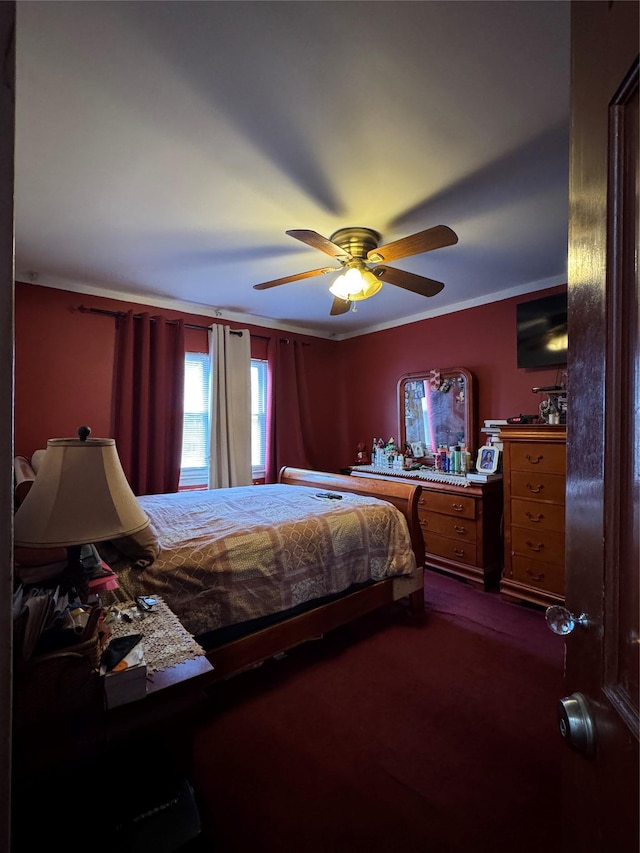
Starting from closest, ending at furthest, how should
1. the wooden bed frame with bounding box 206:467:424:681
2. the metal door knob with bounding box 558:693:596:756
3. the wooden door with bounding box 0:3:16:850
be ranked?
the wooden door with bounding box 0:3:16:850 → the metal door knob with bounding box 558:693:596:756 → the wooden bed frame with bounding box 206:467:424:681

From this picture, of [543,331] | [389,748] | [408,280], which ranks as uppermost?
[408,280]

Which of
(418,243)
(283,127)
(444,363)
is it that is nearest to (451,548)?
(444,363)

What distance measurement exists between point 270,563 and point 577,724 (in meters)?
1.50

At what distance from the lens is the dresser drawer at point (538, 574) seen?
8.48ft

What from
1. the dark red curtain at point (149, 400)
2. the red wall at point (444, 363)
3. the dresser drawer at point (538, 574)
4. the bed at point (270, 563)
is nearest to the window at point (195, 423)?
the dark red curtain at point (149, 400)

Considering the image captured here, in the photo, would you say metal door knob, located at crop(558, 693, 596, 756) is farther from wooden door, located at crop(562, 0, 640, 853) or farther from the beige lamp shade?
the beige lamp shade

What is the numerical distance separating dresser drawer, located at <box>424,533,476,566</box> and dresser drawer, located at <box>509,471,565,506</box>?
2.11 feet

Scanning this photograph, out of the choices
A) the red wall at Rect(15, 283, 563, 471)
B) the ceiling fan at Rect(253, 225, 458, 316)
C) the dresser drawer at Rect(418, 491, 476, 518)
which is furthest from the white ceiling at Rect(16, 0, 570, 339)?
the dresser drawer at Rect(418, 491, 476, 518)

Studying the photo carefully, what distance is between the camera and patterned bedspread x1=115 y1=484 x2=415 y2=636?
1.68 m

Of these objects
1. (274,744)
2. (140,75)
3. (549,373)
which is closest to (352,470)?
(549,373)

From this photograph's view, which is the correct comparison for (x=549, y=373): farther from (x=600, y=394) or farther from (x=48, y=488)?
(x=48, y=488)

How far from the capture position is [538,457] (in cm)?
268

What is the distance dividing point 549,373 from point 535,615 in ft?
6.14

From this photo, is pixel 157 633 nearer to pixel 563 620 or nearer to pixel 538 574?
pixel 563 620
